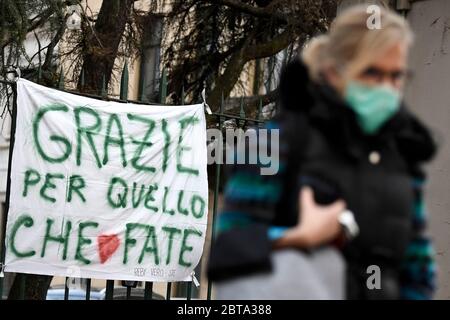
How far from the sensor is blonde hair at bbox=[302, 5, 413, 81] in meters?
2.17

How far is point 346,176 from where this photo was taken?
7.14 feet

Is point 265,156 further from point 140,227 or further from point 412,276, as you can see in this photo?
point 140,227

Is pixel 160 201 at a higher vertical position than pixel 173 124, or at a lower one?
lower

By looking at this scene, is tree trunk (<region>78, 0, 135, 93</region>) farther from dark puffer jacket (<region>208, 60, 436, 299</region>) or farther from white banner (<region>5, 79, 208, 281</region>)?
dark puffer jacket (<region>208, 60, 436, 299</region>)

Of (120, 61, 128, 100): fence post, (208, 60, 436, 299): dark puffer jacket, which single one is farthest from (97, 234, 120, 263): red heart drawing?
(208, 60, 436, 299): dark puffer jacket

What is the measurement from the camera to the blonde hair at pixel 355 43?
2172 mm

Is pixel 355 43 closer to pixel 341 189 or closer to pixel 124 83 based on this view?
pixel 341 189

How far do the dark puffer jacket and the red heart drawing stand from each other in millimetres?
3594

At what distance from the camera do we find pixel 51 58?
8.16 m

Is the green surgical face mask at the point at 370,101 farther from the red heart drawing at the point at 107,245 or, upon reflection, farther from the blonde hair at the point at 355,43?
the red heart drawing at the point at 107,245
